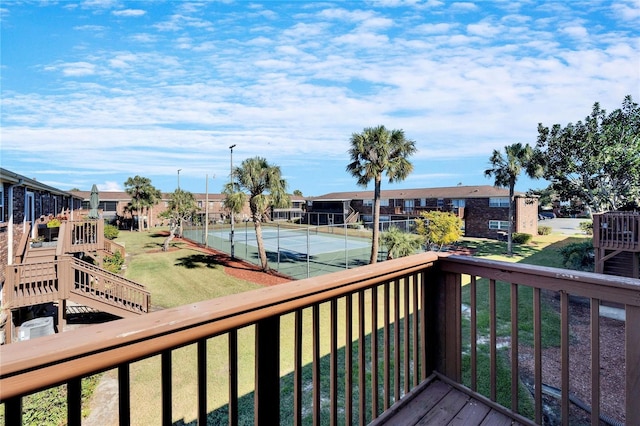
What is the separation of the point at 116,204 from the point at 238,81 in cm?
4032

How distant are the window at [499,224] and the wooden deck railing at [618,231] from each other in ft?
57.2

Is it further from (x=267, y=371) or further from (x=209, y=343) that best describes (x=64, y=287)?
(x=267, y=371)

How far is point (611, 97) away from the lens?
56.4ft

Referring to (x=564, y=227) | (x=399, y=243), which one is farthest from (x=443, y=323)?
(x=564, y=227)

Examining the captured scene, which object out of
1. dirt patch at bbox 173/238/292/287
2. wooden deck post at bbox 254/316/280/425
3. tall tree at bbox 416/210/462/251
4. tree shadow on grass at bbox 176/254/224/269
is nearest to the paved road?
tall tree at bbox 416/210/462/251

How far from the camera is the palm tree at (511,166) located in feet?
65.3

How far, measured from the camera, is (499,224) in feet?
90.1

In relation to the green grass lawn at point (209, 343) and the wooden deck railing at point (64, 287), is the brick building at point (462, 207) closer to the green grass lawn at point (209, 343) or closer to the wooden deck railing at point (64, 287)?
the green grass lawn at point (209, 343)

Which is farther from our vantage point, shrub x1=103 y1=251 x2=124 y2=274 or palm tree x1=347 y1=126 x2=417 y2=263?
palm tree x1=347 y1=126 x2=417 y2=263

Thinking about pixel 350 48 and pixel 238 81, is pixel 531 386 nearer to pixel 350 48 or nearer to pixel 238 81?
pixel 350 48

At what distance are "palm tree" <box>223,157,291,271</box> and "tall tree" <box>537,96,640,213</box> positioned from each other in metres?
15.9

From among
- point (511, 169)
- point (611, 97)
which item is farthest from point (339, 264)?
point (611, 97)

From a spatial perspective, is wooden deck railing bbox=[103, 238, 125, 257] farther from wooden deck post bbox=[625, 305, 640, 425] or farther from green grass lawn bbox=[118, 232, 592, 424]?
wooden deck post bbox=[625, 305, 640, 425]

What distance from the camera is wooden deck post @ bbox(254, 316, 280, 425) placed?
4.21 feet
